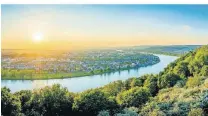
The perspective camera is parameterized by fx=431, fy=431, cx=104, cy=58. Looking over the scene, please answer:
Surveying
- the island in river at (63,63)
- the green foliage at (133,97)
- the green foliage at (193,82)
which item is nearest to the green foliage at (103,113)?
the green foliage at (133,97)

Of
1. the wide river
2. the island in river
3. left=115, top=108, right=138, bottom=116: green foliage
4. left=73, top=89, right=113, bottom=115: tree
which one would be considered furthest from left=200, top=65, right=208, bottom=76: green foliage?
left=73, top=89, right=113, bottom=115: tree

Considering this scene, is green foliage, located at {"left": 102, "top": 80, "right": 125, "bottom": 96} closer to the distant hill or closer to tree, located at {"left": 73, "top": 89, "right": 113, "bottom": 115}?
tree, located at {"left": 73, "top": 89, "right": 113, "bottom": 115}

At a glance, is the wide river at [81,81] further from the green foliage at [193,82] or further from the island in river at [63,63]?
the green foliage at [193,82]

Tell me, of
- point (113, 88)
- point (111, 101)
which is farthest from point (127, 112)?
point (113, 88)

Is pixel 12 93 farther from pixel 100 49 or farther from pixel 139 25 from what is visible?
pixel 139 25

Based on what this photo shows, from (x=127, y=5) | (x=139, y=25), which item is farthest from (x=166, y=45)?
(x=127, y=5)

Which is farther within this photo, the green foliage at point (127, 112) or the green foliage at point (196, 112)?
the green foliage at point (127, 112)
